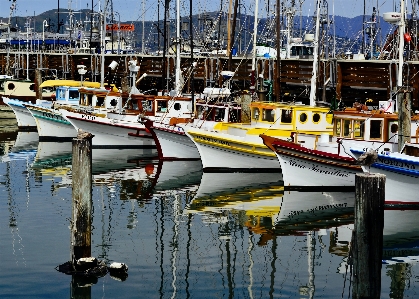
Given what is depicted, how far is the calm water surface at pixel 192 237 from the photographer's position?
17750 mm

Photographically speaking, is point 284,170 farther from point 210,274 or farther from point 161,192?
point 210,274

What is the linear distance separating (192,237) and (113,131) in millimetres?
21559

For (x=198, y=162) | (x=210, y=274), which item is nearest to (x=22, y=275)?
(x=210, y=274)

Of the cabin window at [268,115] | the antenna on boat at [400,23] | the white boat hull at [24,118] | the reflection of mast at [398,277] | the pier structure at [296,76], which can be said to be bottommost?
the reflection of mast at [398,277]

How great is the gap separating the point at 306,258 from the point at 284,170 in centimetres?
907

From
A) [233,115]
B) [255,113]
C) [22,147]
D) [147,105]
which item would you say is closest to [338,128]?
[255,113]

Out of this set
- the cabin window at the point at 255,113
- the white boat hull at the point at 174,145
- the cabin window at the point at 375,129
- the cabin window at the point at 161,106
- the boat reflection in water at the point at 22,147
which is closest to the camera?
the cabin window at the point at 375,129

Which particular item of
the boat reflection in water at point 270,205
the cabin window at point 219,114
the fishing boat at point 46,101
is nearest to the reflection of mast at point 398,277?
the boat reflection in water at point 270,205

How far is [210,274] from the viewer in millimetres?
18656

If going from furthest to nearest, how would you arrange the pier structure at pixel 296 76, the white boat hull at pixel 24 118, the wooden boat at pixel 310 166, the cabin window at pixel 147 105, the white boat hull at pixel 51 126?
the white boat hull at pixel 24 118
the white boat hull at pixel 51 126
the cabin window at pixel 147 105
the pier structure at pixel 296 76
the wooden boat at pixel 310 166

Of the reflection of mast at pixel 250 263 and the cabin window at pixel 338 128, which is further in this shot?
the cabin window at pixel 338 128

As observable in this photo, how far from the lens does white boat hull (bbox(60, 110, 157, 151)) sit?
141 ft

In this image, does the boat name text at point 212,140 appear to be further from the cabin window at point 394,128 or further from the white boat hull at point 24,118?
the white boat hull at point 24,118

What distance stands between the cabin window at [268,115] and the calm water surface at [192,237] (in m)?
2.13
